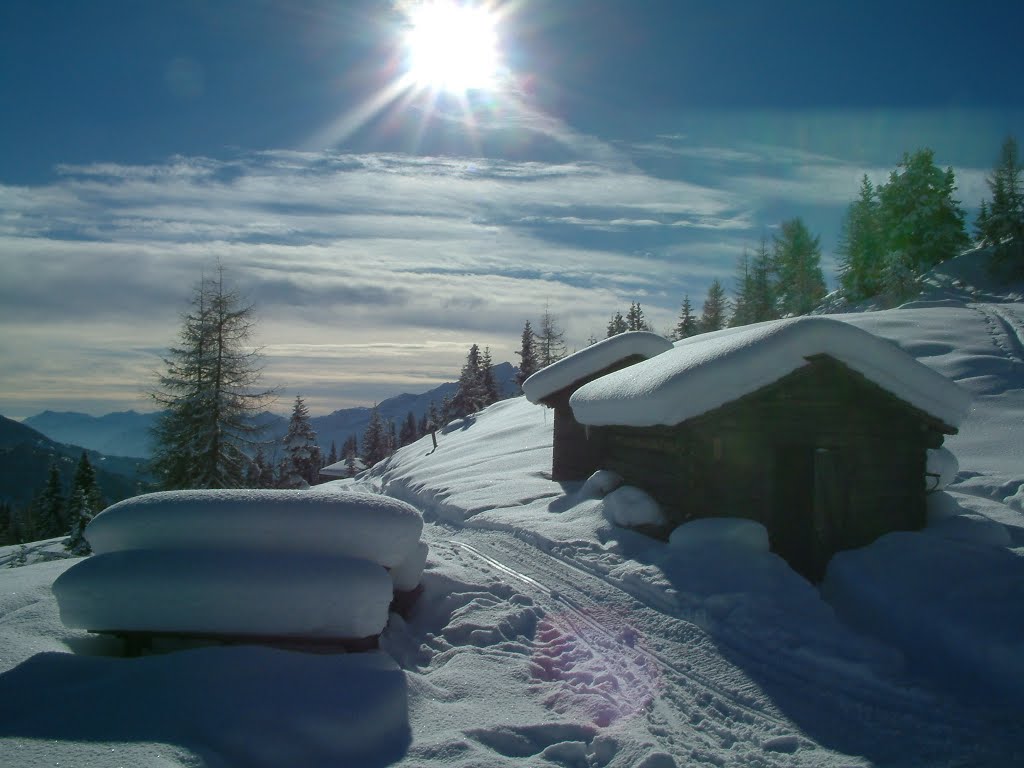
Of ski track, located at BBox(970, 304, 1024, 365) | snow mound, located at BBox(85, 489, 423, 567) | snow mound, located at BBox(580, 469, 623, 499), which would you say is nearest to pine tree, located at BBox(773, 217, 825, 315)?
ski track, located at BBox(970, 304, 1024, 365)

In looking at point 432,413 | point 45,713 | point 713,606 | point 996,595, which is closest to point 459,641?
point 713,606

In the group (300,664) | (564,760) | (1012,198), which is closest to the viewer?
(564,760)

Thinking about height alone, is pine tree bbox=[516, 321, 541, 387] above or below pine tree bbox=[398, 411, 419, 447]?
above

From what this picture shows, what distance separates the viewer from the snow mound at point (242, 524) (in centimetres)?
603

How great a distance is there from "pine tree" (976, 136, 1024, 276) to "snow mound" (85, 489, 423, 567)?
168 feet

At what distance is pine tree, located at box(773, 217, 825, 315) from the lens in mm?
55250

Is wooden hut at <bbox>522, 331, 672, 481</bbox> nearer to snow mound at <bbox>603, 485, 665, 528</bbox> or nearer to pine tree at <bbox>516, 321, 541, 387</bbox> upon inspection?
snow mound at <bbox>603, 485, 665, 528</bbox>

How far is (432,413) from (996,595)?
184ft

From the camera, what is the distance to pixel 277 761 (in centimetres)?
403

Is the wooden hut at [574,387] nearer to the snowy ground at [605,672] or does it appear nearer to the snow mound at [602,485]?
the snow mound at [602,485]

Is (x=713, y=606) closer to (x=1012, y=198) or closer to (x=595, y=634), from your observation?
(x=595, y=634)

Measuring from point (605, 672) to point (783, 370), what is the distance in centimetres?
532

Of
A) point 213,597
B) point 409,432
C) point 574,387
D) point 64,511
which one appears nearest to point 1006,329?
point 574,387

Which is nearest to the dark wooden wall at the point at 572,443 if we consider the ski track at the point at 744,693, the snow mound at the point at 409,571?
the ski track at the point at 744,693
